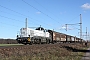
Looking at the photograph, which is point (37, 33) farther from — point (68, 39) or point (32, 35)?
point (68, 39)

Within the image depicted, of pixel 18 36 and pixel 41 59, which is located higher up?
pixel 18 36

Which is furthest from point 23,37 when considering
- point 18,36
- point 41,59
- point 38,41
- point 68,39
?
point 68,39

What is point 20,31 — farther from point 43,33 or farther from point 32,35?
point 43,33

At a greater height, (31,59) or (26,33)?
(26,33)

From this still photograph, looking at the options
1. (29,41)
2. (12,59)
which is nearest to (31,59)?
(12,59)

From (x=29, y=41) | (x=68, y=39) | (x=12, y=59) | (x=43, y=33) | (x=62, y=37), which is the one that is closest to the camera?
(x=12, y=59)

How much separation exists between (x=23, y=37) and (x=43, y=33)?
11038mm

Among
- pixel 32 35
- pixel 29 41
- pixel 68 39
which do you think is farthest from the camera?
pixel 68 39

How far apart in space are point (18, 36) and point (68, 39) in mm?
44927

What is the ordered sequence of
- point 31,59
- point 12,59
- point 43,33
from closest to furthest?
point 12,59 < point 31,59 < point 43,33

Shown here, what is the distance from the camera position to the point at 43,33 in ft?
147

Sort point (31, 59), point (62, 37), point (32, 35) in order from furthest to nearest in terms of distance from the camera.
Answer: point (62, 37)
point (32, 35)
point (31, 59)

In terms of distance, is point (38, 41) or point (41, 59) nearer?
point (41, 59)

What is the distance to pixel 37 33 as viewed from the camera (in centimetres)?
4009
